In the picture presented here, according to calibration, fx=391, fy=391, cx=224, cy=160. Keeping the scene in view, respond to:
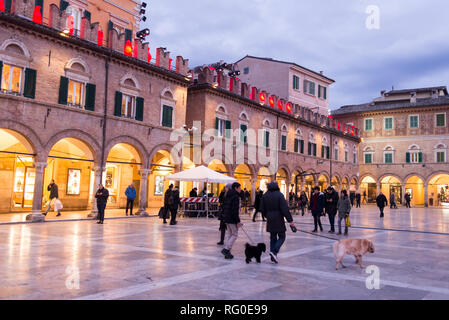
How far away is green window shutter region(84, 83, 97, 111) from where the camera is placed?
1898 cm

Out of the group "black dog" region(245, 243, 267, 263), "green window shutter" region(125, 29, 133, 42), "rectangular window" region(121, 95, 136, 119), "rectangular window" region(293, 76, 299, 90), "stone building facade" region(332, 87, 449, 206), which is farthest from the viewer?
"stone building facade" region(332, 87, 449, 206)

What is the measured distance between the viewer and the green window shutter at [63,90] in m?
17.9

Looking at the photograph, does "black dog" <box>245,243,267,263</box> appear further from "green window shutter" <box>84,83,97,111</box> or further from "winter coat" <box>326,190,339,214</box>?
"green window shutter" <box>84,83,97,111</box>

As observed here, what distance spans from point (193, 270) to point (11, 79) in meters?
13.4

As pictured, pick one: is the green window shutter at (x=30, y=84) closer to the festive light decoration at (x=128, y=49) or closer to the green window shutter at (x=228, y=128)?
the festive light decoration at (x=128, y=49)

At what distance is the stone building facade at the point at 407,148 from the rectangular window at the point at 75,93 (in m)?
36.8

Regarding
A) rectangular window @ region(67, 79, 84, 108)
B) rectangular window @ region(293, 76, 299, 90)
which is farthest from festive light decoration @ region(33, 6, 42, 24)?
rectangular window @ region(293, 76, 299, 90)

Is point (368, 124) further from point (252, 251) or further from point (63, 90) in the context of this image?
point (252, 251)

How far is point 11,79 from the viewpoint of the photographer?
639 inches

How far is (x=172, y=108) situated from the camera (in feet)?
77.8

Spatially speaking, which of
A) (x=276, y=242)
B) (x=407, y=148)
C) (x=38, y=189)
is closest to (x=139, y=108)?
(x=38, y=189)

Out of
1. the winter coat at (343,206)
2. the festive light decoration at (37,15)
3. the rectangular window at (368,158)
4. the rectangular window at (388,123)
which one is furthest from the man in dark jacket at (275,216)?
the rectangular window at (388,123)

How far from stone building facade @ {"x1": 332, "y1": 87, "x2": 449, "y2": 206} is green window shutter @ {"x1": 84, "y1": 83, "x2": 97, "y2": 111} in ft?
119
